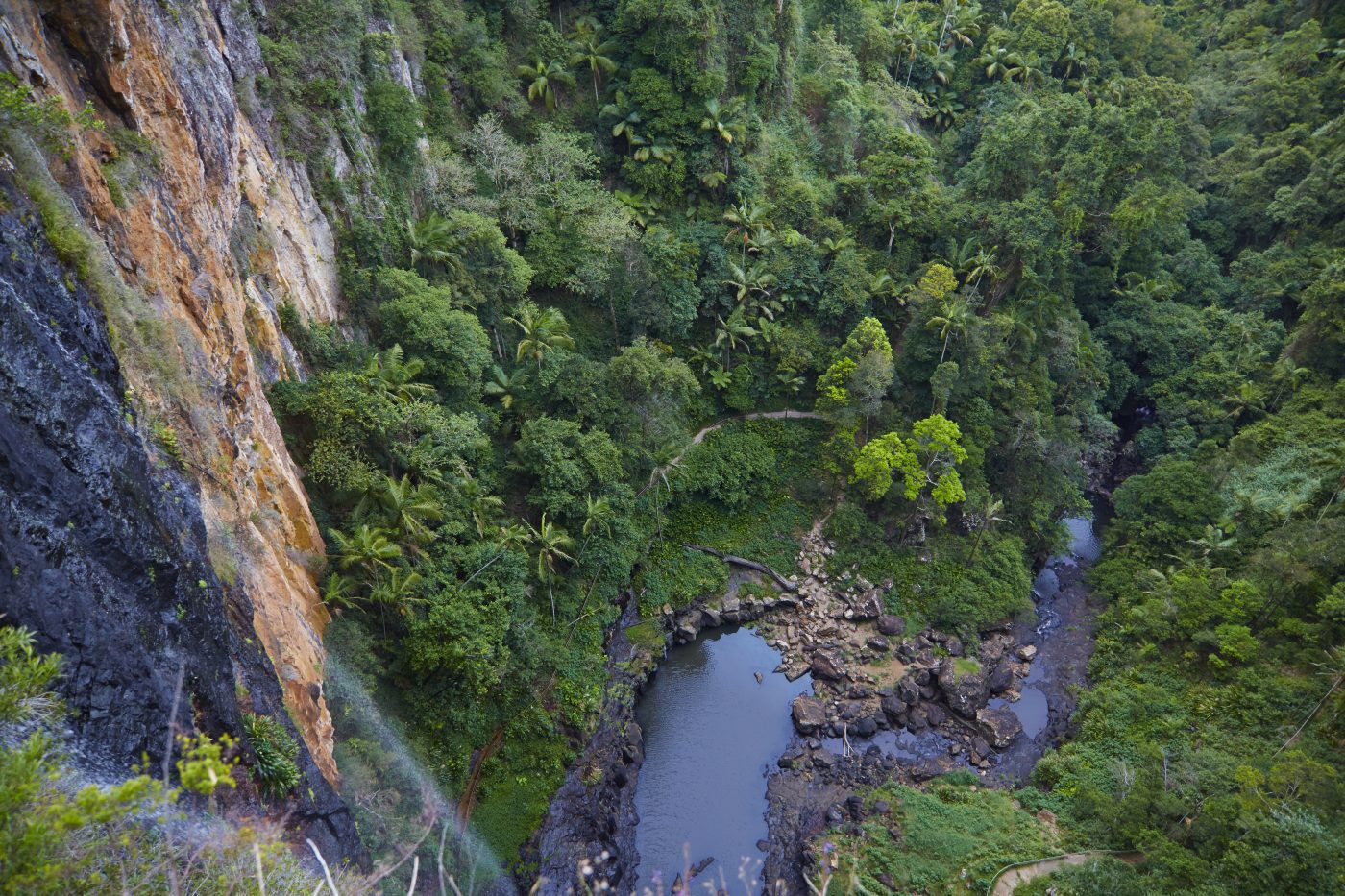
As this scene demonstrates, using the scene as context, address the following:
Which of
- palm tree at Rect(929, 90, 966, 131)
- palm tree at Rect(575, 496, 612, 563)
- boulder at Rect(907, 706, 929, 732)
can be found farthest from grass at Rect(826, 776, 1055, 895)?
palm tree at Rect(929, 90, 966, 131)

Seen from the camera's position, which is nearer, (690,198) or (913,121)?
(690,198)

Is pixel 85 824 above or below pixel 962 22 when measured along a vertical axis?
below

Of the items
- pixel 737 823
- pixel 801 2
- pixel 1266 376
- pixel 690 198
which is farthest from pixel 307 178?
pixel 1266 376

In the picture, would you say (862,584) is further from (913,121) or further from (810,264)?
(913,121)

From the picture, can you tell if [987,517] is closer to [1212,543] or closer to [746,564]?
[1212,543]

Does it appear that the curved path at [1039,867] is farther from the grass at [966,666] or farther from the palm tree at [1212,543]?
the palm tree at [1212,543]

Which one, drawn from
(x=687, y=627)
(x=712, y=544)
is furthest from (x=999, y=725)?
(x=712, y=544)
